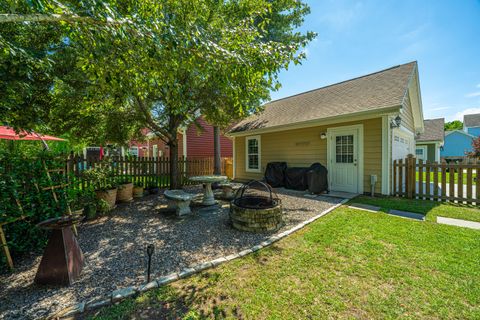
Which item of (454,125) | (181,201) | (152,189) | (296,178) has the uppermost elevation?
(454,125)

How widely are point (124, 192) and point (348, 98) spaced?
29.8 feet

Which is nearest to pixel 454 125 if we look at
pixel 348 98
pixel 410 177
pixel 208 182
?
pixel 348 98

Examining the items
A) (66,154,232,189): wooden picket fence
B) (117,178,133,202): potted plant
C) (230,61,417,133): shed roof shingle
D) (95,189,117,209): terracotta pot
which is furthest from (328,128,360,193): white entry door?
(95,189,117,209): terracotta pot

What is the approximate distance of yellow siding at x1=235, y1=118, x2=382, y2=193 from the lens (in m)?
6.58

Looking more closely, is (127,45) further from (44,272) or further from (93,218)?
(93,218)

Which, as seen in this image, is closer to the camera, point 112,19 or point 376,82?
point 112,19

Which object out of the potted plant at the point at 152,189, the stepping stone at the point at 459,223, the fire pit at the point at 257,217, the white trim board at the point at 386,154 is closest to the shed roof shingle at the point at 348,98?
the white trim board at the point at 386,154

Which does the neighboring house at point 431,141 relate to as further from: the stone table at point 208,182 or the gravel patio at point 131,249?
the stone table at point 208,182

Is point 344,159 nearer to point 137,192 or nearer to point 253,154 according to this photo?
point 253,154

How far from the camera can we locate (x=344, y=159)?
7.36 meters

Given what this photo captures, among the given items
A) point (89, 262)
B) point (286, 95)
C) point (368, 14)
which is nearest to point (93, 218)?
point (89, 262)

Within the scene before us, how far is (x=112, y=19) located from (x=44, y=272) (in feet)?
10.1

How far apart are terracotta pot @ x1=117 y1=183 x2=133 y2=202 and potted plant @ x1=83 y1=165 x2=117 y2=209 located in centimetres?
41

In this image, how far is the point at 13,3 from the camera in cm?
215
